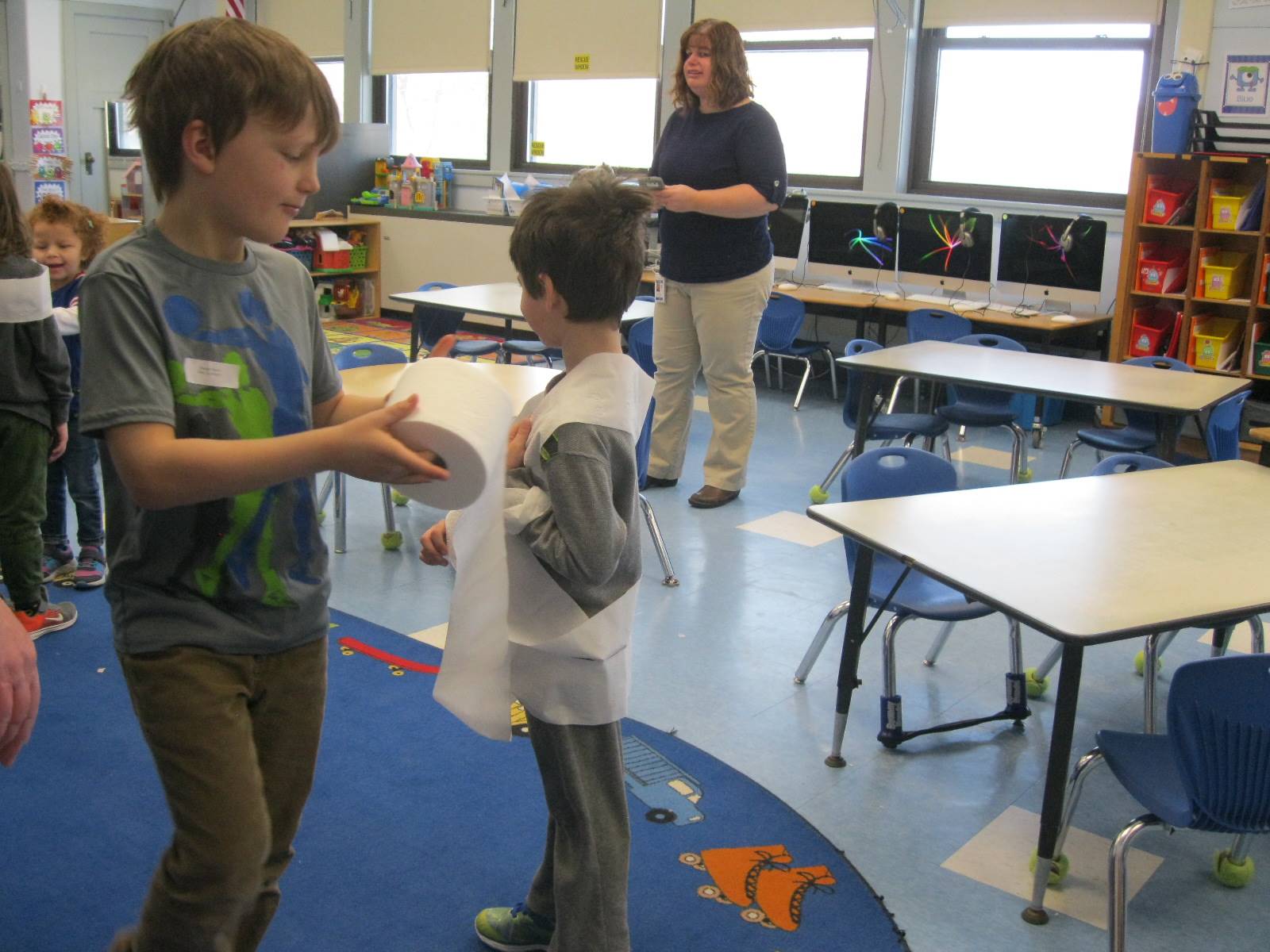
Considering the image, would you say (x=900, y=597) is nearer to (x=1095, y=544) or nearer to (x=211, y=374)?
(x=1095, y=544)

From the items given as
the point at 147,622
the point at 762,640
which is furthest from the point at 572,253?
the point at 762,640

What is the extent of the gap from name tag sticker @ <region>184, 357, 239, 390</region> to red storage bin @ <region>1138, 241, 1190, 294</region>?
552cm

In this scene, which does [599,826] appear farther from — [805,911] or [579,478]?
[805,911]

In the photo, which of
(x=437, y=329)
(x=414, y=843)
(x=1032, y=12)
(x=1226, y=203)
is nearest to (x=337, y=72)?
(x=437, y=329)

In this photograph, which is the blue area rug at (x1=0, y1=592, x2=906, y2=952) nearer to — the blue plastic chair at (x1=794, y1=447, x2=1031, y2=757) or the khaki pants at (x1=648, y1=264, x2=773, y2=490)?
the blue plastic chair at (x1=794, y1=447, x2=1031, y2=757)

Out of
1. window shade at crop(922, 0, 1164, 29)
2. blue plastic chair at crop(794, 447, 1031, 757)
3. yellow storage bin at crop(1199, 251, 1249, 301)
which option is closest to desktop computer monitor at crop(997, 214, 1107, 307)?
yellow storage bin at crop(1199, 251, 1249, 301)

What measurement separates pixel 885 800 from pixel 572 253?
1433 mm

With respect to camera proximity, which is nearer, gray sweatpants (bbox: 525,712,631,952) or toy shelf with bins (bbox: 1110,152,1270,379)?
gray sweatpants (bbox: 525,712,631,952)

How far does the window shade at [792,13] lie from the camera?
6.83 meters

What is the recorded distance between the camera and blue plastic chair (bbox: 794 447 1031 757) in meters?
2.54

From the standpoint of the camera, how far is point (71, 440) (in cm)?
333

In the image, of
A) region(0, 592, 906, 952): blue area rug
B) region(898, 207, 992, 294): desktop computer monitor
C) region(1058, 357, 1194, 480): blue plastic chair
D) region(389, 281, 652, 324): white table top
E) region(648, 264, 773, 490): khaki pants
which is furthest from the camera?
region(898, 207, 992, 294): desktop computer monitor

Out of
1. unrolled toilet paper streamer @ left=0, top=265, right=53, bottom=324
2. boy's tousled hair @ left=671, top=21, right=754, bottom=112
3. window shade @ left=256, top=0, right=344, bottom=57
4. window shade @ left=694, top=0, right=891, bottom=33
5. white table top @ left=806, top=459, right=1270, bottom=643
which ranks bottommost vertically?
white table top @ left=806, top=459, right=1270, bottom=643

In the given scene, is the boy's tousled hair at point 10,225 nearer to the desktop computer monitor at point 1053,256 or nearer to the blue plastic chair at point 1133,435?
the blue plastic chair at point 1133,435
